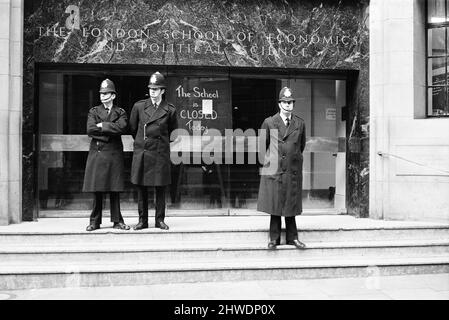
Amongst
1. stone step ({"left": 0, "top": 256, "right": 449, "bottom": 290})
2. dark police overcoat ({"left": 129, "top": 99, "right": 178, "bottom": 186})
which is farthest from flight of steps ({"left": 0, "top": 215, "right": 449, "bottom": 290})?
dark police overcoat ({"left": 129, "top": 99, "right": 178, "bottom": 186})

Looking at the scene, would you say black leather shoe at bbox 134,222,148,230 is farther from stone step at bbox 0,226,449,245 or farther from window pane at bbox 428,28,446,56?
window pane at bbox 428,28,446,56

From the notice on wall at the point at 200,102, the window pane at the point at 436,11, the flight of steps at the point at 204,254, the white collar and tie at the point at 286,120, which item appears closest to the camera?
the flight of steps at the point at 204,254

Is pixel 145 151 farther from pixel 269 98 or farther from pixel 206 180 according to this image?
pixel 269 98

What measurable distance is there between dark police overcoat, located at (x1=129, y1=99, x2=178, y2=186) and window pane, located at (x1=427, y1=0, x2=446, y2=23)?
5159mm

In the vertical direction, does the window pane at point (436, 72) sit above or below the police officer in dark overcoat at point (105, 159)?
above

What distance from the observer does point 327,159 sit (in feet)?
35.3

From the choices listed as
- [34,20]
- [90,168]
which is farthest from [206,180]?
[34,20]

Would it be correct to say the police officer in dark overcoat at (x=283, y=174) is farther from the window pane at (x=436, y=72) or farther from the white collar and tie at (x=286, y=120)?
the window pane at (x=436, y=72)

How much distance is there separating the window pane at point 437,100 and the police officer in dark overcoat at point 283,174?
11.6 ft

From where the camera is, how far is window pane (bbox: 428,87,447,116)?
992 centimetres

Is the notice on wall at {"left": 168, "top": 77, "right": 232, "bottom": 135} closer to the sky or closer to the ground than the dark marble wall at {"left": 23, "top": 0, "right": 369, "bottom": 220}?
closer to the ground

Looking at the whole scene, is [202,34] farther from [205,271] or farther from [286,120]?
[205,271]

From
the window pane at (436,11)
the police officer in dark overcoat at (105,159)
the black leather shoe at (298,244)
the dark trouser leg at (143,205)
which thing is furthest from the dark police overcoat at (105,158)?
the window pane at (436,11)

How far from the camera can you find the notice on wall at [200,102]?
1023 cm
